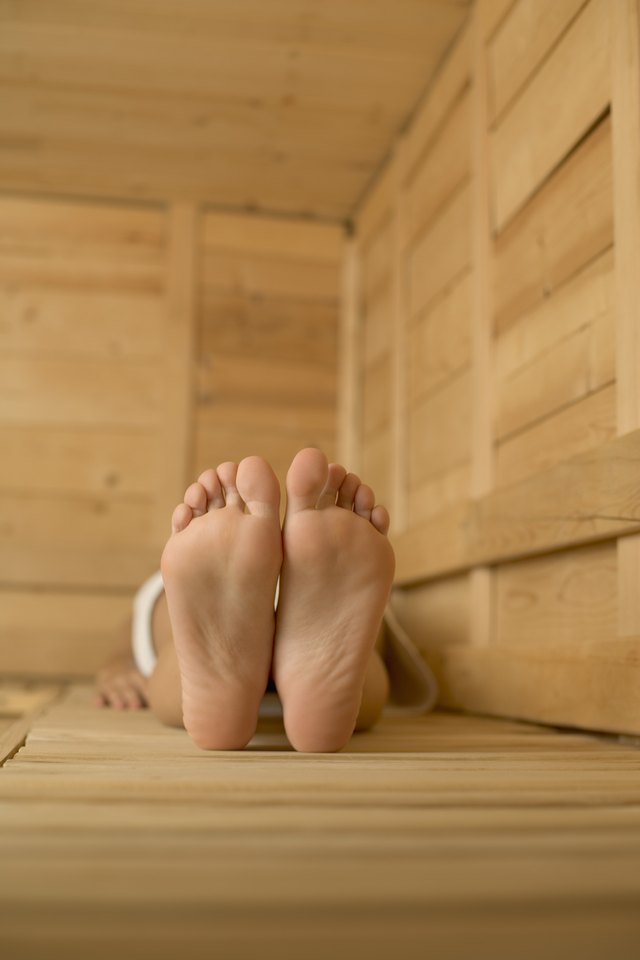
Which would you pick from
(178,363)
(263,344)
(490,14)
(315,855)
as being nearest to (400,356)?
(263,344)

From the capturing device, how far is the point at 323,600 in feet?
3.20

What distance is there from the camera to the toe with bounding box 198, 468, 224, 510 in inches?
39.8

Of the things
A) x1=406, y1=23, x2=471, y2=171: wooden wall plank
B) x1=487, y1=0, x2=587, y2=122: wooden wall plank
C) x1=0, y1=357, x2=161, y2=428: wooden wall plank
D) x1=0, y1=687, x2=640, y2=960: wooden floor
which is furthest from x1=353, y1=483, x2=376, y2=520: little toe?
x1=0, y1=357, x2=161, y2=428: wooden wall plank

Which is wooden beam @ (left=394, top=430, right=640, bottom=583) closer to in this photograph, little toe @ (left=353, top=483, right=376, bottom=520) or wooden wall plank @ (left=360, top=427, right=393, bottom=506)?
little toe @ (left=353, top=483, right=376, bottom=520)

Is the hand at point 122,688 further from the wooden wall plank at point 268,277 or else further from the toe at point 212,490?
the wooden wall plank at point 268,277

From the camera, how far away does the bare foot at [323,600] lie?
37.9 inches

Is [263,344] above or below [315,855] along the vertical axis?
above

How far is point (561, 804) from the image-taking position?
2.51ft

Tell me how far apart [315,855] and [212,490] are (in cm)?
47

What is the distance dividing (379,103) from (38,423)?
1.19 meters

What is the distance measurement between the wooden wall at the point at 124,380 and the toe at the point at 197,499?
158 cm

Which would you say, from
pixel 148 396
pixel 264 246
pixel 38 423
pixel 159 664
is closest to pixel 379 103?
pixel 264 246

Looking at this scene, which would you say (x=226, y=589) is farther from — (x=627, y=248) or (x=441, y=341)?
(x=441, y=341)

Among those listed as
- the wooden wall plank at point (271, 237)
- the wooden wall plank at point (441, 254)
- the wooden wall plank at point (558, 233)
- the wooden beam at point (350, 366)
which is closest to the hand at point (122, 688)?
the wooden wall plank at point (558, 233)
